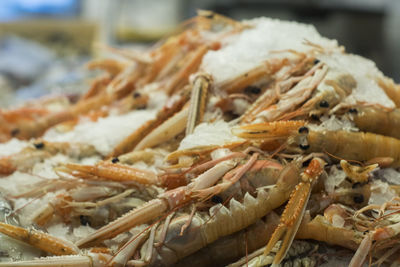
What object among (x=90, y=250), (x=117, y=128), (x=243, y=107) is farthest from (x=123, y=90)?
(x=90, y=250)

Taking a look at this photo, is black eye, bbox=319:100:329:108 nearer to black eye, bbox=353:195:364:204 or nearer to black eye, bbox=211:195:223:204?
black eye, bbox=353:195:364:204

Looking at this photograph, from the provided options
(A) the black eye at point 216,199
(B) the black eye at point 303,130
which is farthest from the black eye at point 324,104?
(A) the black eye at point 216,199

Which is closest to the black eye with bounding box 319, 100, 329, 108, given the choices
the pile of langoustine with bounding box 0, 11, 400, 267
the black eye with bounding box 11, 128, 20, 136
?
the pile of langoustine with bounding box 0, 11, 400, 267

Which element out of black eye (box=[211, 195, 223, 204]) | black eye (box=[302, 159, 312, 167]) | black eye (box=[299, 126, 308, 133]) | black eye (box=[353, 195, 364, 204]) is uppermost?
black eye (box=[299, 126, 308, 133])

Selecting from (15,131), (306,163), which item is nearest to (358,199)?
(306,163)

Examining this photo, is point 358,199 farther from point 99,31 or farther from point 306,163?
point 99,31

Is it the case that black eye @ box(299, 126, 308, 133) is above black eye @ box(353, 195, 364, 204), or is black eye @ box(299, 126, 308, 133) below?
above

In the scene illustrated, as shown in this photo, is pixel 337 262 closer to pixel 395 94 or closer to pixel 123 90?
pixel 395 94
